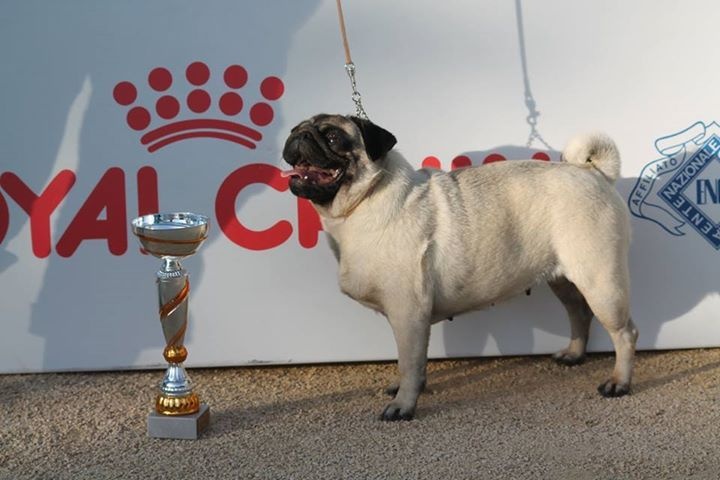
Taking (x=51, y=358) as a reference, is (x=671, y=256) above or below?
above

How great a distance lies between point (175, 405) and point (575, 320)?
2115 mm

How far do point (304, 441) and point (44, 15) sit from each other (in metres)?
2.51

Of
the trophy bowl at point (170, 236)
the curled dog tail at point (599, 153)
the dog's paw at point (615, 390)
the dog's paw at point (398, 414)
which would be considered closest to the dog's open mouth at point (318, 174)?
the trophy bowl at point (170, 236)

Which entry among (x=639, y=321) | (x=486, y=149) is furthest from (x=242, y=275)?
(x=639, y=321)

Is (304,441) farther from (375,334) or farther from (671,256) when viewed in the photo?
(671,256)

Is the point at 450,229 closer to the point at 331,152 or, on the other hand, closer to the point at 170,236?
the point at 331,152

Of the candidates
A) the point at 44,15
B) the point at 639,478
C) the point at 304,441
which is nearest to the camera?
the point at 639,478

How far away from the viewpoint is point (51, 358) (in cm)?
482

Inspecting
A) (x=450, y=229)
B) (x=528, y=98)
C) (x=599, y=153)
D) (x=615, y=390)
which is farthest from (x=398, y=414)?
(x=528, y=98)

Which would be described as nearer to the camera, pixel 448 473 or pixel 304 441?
pixel 448 473

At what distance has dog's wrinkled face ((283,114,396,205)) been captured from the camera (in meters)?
3.92

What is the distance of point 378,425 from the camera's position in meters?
4.00

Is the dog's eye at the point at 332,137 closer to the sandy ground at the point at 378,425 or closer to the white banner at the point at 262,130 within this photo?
the white banner at the point at 262,130

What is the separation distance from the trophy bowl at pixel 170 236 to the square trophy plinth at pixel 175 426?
0.68 m
